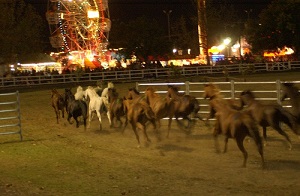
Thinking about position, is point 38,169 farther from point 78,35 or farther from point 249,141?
point 78,35

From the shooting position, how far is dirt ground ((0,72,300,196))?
8.12 metres

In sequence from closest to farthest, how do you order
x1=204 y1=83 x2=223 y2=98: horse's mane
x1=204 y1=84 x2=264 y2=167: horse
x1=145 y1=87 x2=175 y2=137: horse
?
x1=204 y1=84 x2=264 y2=167: horse < x1=204 y1=83 x2=223 y2=98: horse's mane < x1=145 y1=87 x2=175 y2=137: horse

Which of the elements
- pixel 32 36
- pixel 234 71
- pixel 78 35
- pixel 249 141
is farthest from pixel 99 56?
pixel 249 141

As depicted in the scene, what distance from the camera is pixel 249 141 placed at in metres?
11.9

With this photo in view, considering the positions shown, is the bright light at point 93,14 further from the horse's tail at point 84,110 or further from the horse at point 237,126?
the horse at point 237,126

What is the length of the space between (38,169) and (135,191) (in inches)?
116

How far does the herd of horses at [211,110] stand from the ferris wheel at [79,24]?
113 ft

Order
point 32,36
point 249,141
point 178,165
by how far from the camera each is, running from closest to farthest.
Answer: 1. point 178,165
2. point 249,141
3. point 32,36

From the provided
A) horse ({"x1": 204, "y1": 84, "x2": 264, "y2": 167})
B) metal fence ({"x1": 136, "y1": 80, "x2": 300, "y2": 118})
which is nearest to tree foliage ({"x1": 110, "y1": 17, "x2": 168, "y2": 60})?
metal fence ({"x1": 136, "y1": 80, "x2": 300, "y2": 118})

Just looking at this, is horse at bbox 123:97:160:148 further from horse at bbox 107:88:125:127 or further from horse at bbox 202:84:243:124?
horse at bbox 107:88:125:127

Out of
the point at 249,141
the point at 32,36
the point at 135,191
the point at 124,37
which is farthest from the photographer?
the point at 124,37

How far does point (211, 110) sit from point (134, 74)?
3091 centimetres

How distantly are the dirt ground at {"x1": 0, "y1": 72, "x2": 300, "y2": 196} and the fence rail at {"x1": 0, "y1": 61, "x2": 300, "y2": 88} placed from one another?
27.4m

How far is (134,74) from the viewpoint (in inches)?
1668
